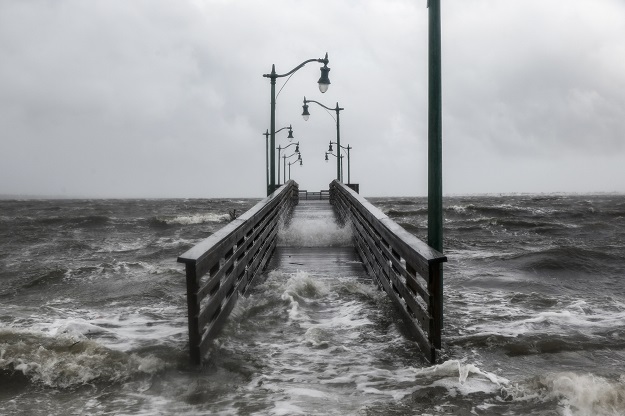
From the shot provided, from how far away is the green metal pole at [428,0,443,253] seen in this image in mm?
6793

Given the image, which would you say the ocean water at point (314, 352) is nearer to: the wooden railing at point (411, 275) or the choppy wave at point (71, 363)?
the choppy wave at point (71, 363)

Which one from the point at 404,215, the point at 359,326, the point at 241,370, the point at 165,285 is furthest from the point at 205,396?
the point at 404,215

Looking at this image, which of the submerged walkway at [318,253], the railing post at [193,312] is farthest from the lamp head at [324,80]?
the railing post at [193,312]

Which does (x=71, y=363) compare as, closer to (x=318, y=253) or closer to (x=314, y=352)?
(x=314, y=352)

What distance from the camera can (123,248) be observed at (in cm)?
2416

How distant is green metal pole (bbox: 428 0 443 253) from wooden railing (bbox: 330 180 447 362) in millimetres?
324

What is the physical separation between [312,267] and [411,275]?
5418mm

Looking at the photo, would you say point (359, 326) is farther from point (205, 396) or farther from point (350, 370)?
point (205, 396)

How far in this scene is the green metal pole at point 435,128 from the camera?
6.79m

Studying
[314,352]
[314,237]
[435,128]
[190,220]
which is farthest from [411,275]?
[190,220]

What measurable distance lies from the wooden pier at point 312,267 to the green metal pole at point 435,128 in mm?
324

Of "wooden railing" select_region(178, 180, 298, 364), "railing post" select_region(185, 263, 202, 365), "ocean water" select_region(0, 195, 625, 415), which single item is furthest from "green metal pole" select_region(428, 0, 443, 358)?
"railing post" select_region(185, 263, 202, 365)

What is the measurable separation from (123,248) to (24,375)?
19033mm

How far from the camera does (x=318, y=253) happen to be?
14031 millimetres
